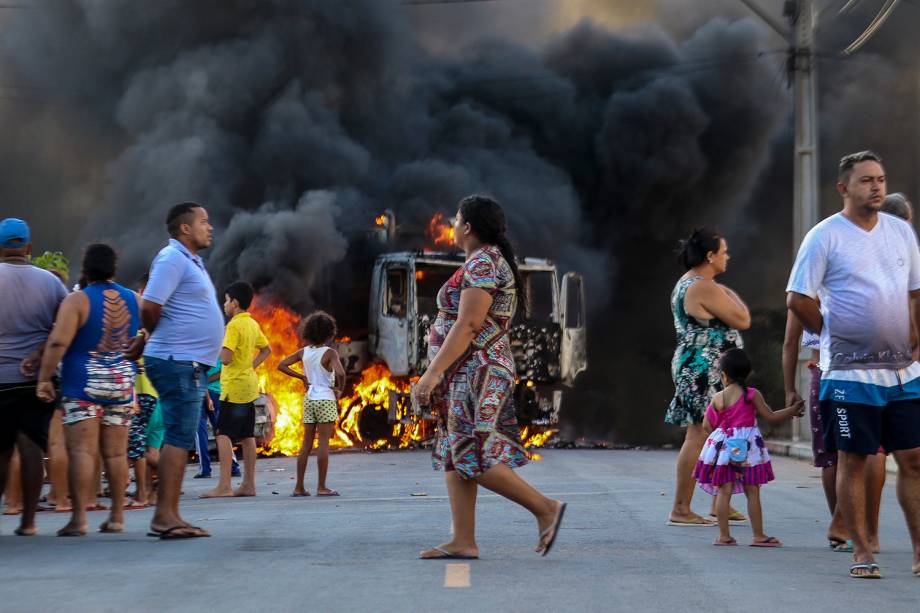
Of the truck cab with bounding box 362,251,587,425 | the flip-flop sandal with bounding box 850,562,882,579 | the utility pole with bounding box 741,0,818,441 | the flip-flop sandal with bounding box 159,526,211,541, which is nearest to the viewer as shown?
the flip-flop sandal with bounding box 850,562,882,579

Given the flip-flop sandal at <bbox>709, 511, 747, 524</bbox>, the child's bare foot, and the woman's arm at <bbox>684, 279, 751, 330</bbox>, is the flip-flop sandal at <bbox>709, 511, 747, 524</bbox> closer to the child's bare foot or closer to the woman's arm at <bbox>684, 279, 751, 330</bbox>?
the woman's arm at <bbox>684, 279, 751, 330</bbox>

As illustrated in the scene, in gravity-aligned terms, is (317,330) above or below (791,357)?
above

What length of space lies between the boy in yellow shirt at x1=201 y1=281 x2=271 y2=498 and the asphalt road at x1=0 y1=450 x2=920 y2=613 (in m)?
0.93

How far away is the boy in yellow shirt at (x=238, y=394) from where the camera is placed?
11.2m

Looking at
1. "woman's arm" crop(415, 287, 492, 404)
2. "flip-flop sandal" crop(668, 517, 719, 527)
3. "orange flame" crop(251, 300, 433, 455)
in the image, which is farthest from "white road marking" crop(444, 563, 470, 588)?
"orange flame" crop(251, 300, 433, 455)

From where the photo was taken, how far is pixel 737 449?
24.2ft

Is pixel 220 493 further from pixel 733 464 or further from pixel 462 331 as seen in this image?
pixel 462 331

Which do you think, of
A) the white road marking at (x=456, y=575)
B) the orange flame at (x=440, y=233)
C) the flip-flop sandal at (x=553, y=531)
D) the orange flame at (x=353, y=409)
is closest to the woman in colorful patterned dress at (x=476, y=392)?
the flip-flop sandal at (x=553, y=531)

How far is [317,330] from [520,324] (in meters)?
9.61

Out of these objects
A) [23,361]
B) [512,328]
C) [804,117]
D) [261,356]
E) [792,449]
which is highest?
[804,117]

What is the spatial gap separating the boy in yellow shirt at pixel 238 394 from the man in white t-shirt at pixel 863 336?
5.90 metres

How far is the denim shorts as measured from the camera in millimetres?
7469

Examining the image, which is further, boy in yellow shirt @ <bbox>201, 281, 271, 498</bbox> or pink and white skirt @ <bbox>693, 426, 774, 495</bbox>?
boy in yellow shirt @ <bbox>201, 281, 271, 498</bbox>

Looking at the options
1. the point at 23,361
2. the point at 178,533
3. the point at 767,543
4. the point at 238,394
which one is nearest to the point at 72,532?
the point at 178,533
